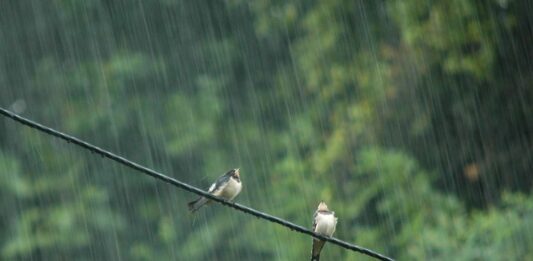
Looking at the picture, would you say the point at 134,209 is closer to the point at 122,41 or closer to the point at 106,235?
the point at 106,235

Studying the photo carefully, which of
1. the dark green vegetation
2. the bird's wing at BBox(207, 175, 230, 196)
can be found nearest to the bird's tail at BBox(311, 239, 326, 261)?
the bird's wing at BBox(207, 175, 230, 196)

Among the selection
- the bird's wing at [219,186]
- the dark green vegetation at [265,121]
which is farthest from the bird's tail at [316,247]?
the dark green vegetation at [265,121]

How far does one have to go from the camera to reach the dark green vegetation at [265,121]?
48.6 ft

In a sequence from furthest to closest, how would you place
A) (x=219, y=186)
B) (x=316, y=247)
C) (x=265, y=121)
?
(x=265, y=121), (x=219, y=186), (x=316, y=247)

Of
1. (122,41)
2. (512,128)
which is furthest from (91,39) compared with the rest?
(512,128)

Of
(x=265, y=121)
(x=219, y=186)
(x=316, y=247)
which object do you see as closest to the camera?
(x=316, y=247)

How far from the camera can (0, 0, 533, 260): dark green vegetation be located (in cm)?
1483

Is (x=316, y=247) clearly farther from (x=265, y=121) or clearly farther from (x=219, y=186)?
(x=265, y=121)

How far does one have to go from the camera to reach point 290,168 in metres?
15.4

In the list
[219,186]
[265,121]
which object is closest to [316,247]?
[219,186]

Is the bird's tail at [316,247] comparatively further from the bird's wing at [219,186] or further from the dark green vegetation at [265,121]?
the dark green vegetation at [265,121]

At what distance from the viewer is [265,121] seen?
1780cm

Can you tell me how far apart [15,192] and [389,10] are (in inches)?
225

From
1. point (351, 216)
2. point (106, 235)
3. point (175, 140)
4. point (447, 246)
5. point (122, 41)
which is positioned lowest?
point (447, 246)
